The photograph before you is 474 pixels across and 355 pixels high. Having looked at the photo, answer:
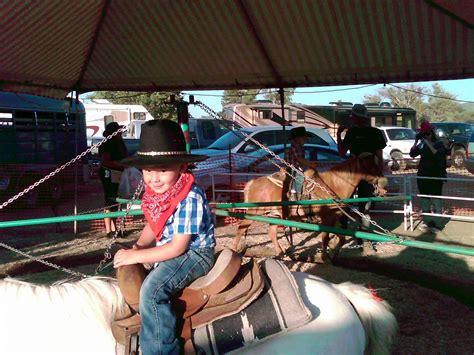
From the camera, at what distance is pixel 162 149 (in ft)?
8.34

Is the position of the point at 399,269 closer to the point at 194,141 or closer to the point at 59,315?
the point at 59,315

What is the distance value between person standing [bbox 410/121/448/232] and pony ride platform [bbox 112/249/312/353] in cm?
733

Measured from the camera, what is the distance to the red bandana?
2.52m

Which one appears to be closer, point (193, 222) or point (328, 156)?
point (193, 222)

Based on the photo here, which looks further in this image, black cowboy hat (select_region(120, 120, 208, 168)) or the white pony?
black cowboy hat (select_region(120, 120, 208, 168))

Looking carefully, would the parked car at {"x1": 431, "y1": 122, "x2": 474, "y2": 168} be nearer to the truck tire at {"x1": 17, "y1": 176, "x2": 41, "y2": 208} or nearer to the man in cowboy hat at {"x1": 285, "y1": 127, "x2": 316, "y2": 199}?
the man in cowboy hat at {"x1": 285, "y1": 127, "x2": 316, "y2": 199}

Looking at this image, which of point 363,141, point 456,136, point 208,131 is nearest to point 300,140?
point 363,141

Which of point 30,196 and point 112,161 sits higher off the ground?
point 112,161

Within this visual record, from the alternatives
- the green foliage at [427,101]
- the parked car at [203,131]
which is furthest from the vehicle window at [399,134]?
the green foliage at [427,101]

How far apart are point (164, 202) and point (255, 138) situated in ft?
34.3

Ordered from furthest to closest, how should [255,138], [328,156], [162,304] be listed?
1. [255,138]
2. [328,156]
3. [162,304]

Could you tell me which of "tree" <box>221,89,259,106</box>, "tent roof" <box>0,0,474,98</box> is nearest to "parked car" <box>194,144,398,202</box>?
"tree" <box>221,89,259,106</box>

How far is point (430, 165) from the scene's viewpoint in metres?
9.41

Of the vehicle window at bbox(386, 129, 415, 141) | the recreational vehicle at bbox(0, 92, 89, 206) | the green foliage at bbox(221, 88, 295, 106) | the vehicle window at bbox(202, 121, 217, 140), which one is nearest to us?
the green foliage at bbox(221, 88, 295, 106)
